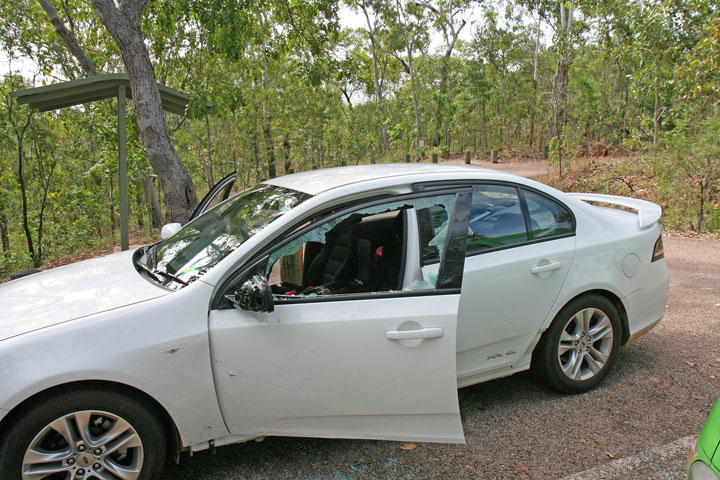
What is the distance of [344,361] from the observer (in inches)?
104

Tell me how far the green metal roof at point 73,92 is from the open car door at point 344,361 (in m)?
4.30

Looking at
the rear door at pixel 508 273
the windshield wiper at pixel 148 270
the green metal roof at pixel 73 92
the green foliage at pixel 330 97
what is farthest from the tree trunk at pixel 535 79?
the windshield wiper at pixel 148 270

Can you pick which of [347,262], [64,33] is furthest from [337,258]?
[64,33]

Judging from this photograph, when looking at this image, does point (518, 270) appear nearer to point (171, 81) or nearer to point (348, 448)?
point (348, 448)

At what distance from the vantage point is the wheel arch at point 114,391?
2.25m

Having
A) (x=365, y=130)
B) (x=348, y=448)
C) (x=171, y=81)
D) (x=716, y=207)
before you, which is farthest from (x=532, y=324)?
(x=365, y=130)

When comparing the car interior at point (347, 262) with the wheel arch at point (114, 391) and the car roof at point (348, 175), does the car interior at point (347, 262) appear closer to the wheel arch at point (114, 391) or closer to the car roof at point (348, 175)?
the car roof at point (348, 175)

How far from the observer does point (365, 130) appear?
25953 mm

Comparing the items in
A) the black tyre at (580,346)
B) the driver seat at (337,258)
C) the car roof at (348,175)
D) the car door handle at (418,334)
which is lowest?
the black tyre at (580,346)

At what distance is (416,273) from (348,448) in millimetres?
1132

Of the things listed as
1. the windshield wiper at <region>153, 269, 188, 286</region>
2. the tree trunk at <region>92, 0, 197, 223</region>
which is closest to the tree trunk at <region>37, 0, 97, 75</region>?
the tree trunk at <region>92, 0, 197, 223</region>

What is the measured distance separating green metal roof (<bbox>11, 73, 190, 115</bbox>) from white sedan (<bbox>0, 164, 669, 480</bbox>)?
9.86ft

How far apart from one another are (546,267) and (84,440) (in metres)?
2.75

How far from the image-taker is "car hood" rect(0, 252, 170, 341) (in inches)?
98.3
